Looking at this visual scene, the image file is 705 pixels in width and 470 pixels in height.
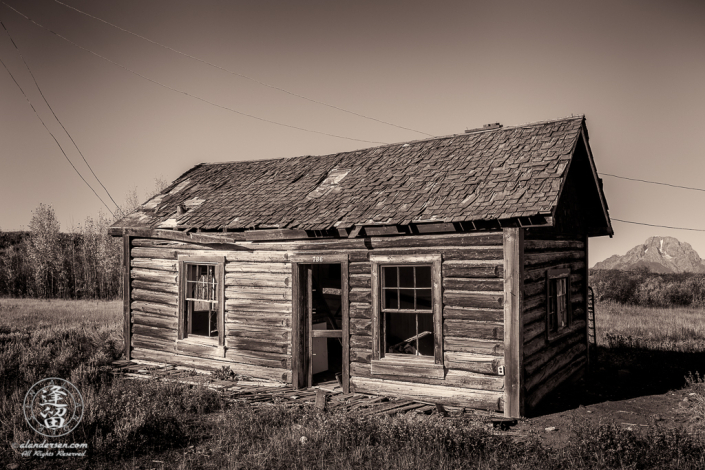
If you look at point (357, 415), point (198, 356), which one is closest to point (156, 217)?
point (198, 356)

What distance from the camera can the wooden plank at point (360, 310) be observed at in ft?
29.2

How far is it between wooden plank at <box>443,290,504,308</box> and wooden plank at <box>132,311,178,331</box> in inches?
250

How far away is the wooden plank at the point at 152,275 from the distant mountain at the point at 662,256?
64.1m

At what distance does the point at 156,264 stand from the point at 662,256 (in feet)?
245

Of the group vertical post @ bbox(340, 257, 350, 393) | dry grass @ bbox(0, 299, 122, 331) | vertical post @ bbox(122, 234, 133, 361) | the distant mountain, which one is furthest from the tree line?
the distant mountain

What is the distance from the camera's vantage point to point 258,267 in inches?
400

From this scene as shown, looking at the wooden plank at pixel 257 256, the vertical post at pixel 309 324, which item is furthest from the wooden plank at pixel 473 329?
the wooden plank at pixel 257 256

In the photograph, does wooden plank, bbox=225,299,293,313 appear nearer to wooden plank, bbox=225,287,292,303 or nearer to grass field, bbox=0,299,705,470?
wooden plank, bbox=225,287,292,303

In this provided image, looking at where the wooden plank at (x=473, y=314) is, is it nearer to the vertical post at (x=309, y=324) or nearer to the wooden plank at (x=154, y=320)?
the vertical post at (x=309, y=324)

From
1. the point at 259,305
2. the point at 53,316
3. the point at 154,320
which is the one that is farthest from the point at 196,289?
the point at 53,316

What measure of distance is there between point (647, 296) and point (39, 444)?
27083 mm

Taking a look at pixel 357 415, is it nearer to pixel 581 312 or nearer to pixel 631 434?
pixel 631 434

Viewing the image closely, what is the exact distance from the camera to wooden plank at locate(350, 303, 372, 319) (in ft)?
29.2

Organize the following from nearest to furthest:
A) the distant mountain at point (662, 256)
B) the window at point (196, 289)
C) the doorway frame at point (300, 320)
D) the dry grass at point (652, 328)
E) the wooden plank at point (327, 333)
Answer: the wooden plank at point (327, 333) < the doorway frame at point (300, 320) < the window at point (196, 289) < the dry grass at point (652, 328) < the distant mountain at point (662, 256)
